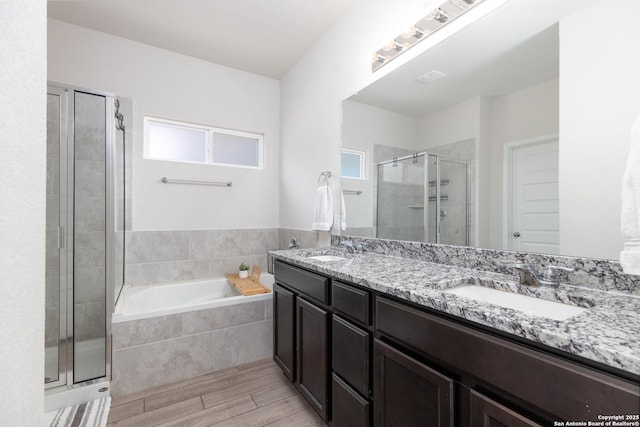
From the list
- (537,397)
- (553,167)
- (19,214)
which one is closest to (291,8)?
(553,167)

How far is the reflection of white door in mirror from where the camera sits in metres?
1.09

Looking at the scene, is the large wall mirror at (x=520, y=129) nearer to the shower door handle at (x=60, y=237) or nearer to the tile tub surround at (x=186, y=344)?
the tile tub surround at (x=186, y=344)

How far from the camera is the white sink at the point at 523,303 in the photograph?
0.88 meters

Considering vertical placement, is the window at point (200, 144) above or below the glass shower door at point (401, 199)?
above

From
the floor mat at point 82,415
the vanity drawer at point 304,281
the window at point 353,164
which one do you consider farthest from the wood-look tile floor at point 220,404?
the window at point 353,164

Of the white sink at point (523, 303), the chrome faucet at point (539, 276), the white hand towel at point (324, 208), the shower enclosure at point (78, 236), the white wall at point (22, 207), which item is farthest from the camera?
the white hand towel at point (324, 208)

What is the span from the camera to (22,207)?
0.54 meters

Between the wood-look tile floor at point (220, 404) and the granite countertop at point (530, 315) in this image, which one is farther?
the wood-look tile floor at point (220, 404)

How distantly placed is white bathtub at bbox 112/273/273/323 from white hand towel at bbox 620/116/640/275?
2.19m

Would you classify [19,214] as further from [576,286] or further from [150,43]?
[150,43]

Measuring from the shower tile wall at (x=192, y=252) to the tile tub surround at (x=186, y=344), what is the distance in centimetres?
78

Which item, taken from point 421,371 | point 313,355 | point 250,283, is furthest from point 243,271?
point 421,371

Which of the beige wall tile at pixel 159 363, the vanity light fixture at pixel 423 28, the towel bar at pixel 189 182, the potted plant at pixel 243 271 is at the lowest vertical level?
the beige wall tile at pixel 159 363

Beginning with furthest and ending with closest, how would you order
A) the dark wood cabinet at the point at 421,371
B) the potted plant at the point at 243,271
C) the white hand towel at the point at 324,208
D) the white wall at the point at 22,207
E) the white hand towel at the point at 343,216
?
the potted plant at the point at 243,271 < the white hand towel at the point at 324,208 < the white hand towel at the point at 343,216 < the dark wood cabinet at the point at 421,371 < the white wall at the point at 22,207
